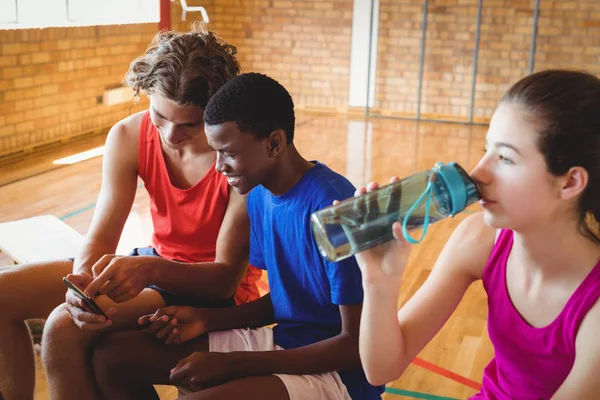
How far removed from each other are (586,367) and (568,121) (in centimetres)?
35

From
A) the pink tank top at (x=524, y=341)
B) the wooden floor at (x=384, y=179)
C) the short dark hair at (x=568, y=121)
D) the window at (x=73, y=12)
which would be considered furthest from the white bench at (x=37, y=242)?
the window at (x=73, y=12)

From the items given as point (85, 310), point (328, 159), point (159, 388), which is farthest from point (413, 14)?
point (85, 310)

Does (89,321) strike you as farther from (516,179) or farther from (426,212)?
(516,179)

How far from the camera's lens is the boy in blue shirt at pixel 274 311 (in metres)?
1.34

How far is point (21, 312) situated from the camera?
5.60 ft

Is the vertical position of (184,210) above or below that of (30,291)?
above

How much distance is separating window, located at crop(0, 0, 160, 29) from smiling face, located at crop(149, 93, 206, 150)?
4014 mm

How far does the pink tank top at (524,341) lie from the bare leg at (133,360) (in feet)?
2.00

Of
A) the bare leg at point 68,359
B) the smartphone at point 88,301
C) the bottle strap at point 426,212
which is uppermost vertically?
the bottle strap at point 426,212

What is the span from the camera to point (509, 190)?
3.47 feet

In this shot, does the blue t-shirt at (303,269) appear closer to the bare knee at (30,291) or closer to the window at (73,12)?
the bare knee at (30,291)

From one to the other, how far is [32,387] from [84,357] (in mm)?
348

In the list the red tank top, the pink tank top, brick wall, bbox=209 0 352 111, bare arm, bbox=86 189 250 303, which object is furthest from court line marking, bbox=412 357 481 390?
brick wall, bbox=209 0 352 111

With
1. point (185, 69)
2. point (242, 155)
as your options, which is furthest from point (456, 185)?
point (185, 69)
